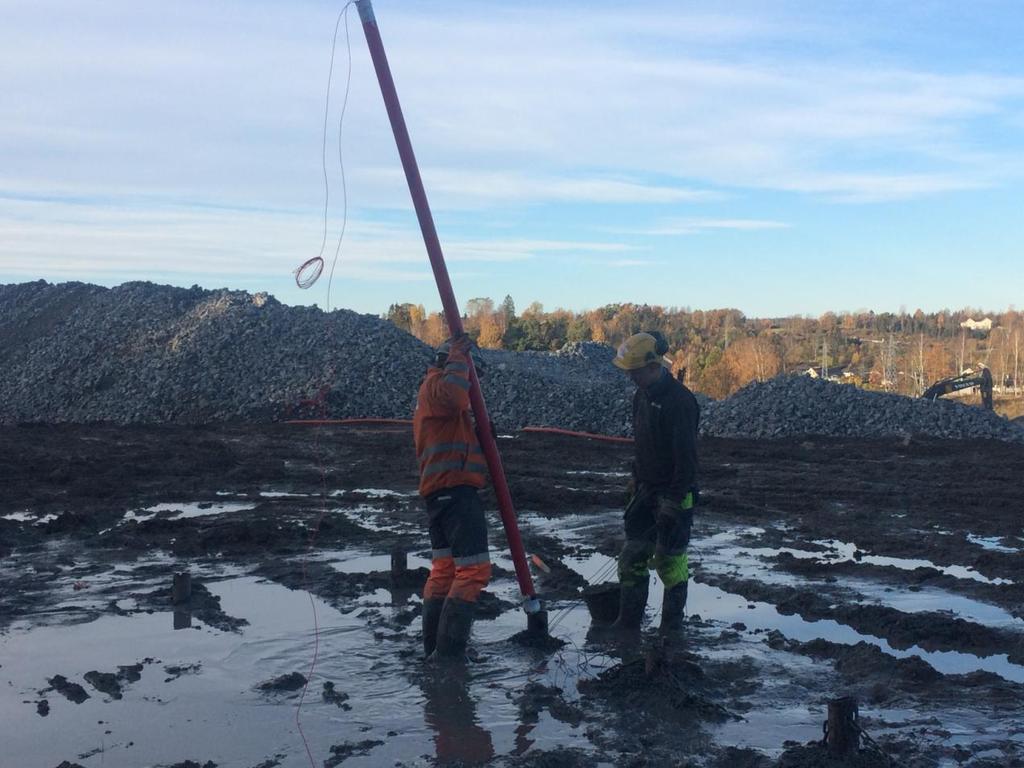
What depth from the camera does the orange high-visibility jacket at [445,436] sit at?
6.40 meters

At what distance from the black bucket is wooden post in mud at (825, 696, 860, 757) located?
293cm

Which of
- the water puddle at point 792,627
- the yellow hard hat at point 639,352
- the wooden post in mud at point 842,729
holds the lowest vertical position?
the water puddle at point 792,627

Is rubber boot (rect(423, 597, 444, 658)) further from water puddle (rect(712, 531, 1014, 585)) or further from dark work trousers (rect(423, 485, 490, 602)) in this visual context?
water puddle (rect(712, 531, 1014, 585))

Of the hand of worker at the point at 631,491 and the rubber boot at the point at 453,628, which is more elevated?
the hand of worker at the point at 631,491

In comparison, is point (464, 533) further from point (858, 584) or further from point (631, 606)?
point (858, 584)

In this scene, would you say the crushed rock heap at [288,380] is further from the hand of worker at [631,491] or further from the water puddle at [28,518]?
the hand of worker at [631,491]

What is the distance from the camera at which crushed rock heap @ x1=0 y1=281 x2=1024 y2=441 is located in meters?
24.5

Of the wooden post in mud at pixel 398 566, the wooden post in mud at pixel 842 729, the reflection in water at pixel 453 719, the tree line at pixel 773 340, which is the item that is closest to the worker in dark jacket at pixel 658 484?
the reflection in water at pixel 453 719

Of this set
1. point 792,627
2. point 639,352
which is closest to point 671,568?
point 792,627

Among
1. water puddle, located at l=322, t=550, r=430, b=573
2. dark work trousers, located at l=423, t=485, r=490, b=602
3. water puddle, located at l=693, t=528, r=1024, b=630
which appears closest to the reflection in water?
dark work trousers, located at l=423, t=485, r=490, b=602

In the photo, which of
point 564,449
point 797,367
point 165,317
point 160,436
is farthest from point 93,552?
point 797,367

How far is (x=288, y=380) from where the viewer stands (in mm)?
29375

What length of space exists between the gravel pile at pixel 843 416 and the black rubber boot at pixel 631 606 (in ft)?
54.8

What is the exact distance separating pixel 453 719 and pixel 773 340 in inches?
2888
